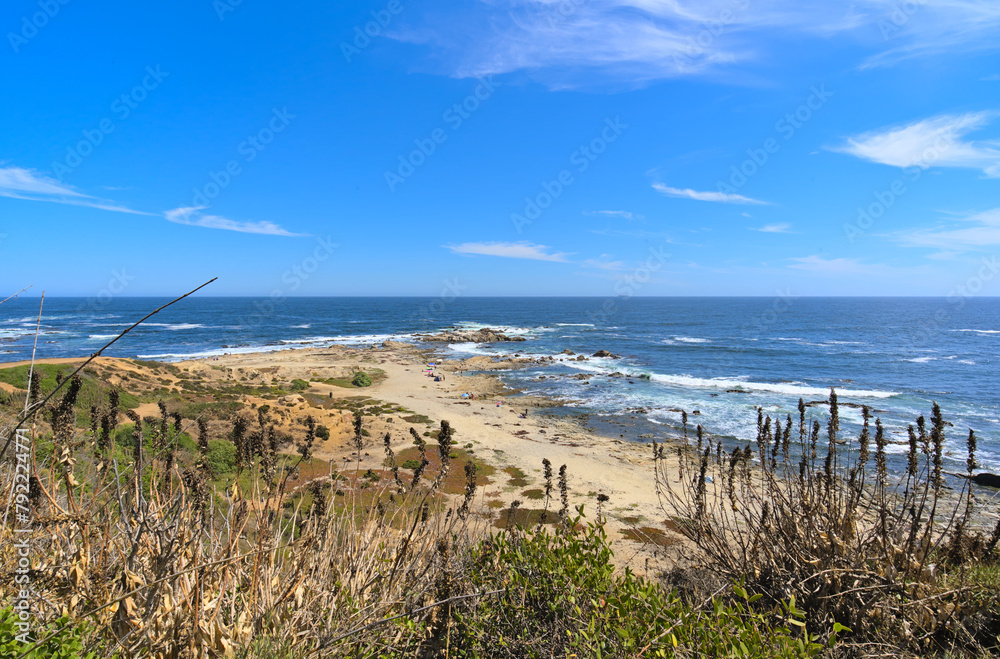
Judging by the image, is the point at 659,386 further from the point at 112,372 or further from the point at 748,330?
the point at 748,330

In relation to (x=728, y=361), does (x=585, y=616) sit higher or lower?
higher

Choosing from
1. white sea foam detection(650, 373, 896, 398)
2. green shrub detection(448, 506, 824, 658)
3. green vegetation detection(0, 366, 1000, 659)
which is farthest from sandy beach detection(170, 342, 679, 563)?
white sea foam detection(650, 373, 896, 398)

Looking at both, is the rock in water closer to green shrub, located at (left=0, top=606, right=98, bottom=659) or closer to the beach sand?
the beach sand

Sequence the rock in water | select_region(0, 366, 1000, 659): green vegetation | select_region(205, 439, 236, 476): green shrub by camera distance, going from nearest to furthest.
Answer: select_region(0, 366, 1000, 659): green vegetation < select_region(205, 439, 236, 476): green shrub < the rock in water

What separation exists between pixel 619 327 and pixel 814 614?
86.5m

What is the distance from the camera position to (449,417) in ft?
85.0

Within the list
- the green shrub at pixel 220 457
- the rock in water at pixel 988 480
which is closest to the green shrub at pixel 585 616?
the green shrub at pixel 220 457

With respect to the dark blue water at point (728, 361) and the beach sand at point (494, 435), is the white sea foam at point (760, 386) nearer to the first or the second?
the dark blue water at point (728, 361)

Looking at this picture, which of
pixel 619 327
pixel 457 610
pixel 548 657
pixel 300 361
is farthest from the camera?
pixel 619 327

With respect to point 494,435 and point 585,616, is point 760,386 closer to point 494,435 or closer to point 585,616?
point 494,435

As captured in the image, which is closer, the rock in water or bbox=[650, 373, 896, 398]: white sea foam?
the rock in water

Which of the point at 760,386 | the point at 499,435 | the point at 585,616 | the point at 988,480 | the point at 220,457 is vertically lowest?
the point at 499,435

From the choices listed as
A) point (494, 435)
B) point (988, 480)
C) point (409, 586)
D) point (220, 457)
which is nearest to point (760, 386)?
point (988, 480)

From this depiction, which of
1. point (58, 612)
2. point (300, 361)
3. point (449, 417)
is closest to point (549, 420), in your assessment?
point (449, 417)
